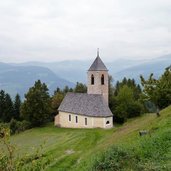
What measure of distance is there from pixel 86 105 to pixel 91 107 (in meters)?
1.44

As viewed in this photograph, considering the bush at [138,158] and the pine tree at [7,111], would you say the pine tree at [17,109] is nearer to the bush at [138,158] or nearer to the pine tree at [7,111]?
the pine tree at [7,111]

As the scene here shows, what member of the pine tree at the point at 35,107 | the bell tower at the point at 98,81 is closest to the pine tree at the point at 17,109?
the pine tree at the point at 35,107

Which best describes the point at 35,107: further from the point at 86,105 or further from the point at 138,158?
the point at 138,158

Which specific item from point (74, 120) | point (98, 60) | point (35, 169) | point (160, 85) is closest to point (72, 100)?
point (74, 120)

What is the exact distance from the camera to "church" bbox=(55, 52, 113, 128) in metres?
64.5

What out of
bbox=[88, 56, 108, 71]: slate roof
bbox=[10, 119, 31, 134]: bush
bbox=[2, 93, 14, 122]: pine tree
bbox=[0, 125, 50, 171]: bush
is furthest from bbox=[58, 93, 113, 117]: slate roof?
bbox=[0, 125, 50, 171]: bush

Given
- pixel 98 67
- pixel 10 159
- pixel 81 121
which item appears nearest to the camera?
pixel 10 159

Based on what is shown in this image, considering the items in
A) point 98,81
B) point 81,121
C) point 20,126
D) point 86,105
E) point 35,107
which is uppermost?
point 98,81

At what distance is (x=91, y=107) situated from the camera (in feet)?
215

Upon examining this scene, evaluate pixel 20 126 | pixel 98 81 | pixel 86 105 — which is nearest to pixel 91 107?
pixel 86 105

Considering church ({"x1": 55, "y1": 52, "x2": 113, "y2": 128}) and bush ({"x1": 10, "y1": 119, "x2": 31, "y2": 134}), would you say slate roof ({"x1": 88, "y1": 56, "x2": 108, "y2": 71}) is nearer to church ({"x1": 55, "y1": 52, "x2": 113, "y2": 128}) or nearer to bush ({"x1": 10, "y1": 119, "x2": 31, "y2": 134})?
church ({"x1": 55, "y1": 52, "x2": 113, "y2": 128})

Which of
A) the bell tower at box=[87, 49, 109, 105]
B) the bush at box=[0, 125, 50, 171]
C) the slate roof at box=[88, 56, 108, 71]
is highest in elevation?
the slate roof at box=[88, 56, 108, 71]

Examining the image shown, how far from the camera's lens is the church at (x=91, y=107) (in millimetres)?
64500

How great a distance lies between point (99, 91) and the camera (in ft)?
232
